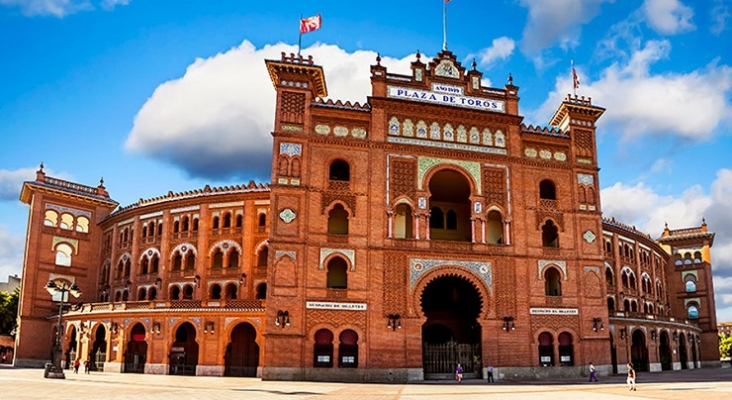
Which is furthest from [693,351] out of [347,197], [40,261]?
[40,261]

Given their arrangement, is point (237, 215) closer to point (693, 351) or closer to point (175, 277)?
point (175, 277)

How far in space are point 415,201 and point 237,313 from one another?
13621mm

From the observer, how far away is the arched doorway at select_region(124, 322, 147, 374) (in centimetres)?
4331

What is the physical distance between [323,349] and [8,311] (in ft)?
147

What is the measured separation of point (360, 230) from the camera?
38.1 meters

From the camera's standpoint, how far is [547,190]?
143ft

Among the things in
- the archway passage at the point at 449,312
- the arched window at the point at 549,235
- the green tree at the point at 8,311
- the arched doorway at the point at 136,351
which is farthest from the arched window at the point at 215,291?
the green tree at the point at 8,311

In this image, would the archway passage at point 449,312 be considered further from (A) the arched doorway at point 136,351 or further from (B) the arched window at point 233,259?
(A) the arched doorway at point 136,351

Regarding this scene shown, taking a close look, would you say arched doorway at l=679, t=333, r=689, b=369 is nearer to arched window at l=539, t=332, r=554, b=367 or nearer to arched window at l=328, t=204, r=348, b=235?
arched window at l=539, t=332, r=554, b=367

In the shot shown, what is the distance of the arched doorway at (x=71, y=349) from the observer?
4804 centimetres

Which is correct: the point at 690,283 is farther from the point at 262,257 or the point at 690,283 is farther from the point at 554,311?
the point at 262,257

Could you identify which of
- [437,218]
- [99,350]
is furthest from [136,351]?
[437,218]

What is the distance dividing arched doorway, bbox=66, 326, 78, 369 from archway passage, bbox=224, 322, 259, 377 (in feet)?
44.5

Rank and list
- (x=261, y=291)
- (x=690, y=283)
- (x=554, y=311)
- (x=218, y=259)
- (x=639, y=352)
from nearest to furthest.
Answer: (x=554, y=311)
(x=261, y=291)
(x=218, y=259)
(x=639, y=352)
(x=690, y=283)
